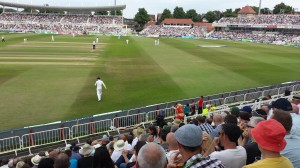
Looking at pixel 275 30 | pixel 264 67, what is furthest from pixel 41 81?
pixel 275 30

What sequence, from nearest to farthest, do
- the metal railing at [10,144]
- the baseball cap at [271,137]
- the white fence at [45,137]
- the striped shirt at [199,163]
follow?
the baseball cap at [271,137]
the striped shirt at [199,163]
the metal railing at [10,144]
the white fence at [45,137]

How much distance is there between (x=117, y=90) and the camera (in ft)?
60.8

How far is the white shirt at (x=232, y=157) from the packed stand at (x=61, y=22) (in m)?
91.6

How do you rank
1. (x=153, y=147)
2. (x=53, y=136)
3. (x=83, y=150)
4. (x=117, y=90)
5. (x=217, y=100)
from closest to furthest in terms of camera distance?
1. (x=153, y=147)
2. (x=83, y=150)
3. (x=53, y=136)
4. (x=217, y=100)
5. (x=117, y=90)

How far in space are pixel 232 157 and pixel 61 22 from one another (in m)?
105

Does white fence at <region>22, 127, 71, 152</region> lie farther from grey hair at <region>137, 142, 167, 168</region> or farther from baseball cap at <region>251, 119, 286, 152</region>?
baseball cap at <region>251, 119, 286, 152</region>

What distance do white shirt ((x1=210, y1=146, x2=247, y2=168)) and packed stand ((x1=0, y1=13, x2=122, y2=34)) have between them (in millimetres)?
91594

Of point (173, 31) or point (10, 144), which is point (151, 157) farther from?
point (173, 31)

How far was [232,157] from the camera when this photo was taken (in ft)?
12.7

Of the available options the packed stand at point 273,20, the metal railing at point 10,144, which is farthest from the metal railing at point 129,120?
the packed stand at point 273,20

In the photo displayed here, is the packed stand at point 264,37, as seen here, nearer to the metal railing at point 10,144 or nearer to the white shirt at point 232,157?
the metal railing at point 10,144

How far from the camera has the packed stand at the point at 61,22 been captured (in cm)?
9356

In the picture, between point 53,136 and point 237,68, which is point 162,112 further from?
point 237,68

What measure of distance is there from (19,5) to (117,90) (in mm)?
110635
